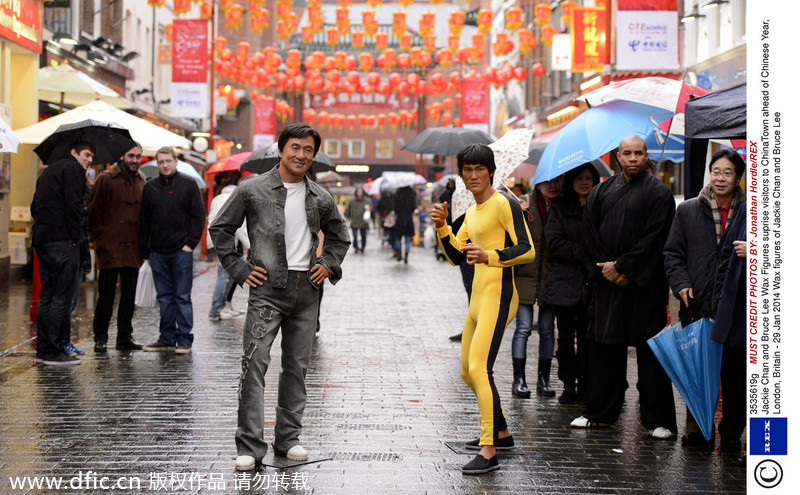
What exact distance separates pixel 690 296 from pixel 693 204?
59 cm

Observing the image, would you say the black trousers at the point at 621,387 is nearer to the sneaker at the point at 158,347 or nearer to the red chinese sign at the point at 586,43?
the sneaker at the point at 158,347

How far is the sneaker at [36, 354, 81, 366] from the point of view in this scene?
28.6 feet

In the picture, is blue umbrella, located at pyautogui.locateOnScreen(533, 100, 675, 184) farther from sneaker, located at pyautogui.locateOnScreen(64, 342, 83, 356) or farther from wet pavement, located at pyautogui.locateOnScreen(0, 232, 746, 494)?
sneaker, located at pyautogui.locateOnScreen(64, 342, 83, 356)

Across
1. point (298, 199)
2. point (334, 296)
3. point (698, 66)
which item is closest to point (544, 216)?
point (298, 199)

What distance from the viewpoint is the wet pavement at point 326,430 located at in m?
5.36

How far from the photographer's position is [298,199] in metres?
5.78

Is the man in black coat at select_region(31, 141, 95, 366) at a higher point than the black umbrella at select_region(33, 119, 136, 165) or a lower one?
lower

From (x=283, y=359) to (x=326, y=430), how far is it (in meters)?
0.83

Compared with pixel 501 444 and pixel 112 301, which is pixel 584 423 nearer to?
pixel 501 444

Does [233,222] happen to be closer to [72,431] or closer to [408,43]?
[72,431]

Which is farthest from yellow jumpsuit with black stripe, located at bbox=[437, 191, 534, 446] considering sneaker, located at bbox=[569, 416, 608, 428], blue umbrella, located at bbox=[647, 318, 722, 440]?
blue umbrella, located at bbox=[647, 318, 722, 440]

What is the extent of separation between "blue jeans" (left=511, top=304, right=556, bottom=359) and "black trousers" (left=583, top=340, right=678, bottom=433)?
2.92 feet

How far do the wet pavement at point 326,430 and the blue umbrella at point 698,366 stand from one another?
274mm

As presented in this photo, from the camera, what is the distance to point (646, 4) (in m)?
19.6
